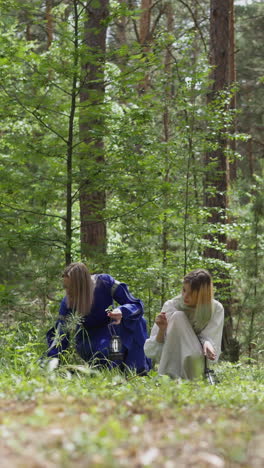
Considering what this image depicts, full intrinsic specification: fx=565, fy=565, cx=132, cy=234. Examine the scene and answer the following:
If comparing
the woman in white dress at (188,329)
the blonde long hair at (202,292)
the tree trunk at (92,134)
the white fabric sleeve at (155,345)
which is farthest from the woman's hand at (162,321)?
the tree trunk at (92,134)

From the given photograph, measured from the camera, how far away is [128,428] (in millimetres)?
2342

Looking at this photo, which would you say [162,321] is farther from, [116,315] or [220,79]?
[220,79]

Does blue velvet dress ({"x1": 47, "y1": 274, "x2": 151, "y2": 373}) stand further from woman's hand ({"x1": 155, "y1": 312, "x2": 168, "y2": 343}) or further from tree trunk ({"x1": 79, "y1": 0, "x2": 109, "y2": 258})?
tree trunk ({"x1": 79, "y1": 0, "x2": 109, "y2": 258})

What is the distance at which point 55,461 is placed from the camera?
1.90 m

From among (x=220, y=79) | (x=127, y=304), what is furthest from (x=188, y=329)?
(x=220, y=79)

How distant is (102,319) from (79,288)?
481 mm

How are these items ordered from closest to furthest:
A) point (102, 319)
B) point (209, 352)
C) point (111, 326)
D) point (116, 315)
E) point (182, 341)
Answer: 1. point (209, 352)
2. point (182, 341)
3. point (116, 315)
4. point (111, 326)
5. point (102, 319)

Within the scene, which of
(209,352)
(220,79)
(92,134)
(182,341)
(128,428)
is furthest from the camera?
(220,79)

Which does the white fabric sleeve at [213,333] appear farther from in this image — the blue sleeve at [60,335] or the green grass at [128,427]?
the green grass at [128,427]

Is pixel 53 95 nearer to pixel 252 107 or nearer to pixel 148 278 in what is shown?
pixel 148 278

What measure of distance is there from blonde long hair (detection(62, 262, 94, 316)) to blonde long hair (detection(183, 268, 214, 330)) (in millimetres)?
1006

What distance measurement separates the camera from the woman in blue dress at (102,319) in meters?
5.51

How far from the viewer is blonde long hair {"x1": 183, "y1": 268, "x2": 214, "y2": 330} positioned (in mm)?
5062

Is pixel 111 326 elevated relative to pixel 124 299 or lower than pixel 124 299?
lower
